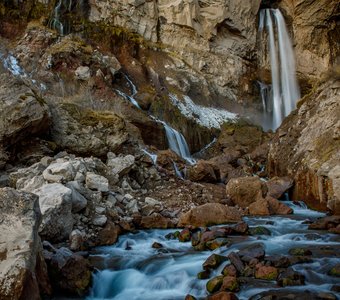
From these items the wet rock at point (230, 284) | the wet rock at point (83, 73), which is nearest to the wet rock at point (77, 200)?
the wet rock at point (230, 284)

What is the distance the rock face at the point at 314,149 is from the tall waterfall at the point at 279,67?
1471cm

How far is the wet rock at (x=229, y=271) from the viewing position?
6836 millimetres

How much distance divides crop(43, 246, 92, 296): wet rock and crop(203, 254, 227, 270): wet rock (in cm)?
202

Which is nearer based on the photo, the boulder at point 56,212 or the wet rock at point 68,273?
the wet rock at point 68,273

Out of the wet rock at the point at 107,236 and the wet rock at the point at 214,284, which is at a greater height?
the wet rock at the point at 107,236

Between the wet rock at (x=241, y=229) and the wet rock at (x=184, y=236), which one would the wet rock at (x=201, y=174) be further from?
the wet rock at (x=184, y=236)

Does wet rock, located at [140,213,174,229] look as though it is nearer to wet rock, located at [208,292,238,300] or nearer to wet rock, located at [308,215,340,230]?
wet rock, located at [308,215,340,230]

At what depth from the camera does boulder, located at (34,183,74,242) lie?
8.33m

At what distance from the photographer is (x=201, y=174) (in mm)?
15781

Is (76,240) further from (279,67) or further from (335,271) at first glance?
(279,67)

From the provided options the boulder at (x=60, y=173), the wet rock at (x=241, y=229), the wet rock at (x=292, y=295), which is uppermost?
the boulder at (x=60, y=173)

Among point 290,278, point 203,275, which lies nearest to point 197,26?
point 203,275

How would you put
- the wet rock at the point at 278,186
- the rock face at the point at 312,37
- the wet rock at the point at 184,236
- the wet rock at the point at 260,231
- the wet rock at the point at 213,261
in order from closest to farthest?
the wet rock at the point at 213,261 < the wet rock at the point at 184,236 < the wet rock at the point at 260,231 < the wet rock at the point at 278,186 < the rock face at the point at 312,37

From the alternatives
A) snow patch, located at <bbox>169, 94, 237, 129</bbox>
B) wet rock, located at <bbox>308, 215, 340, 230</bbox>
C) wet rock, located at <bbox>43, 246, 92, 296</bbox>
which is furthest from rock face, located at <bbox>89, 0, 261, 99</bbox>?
wet rock, located at <bbox>43, 246, 92, 296</bbox>
